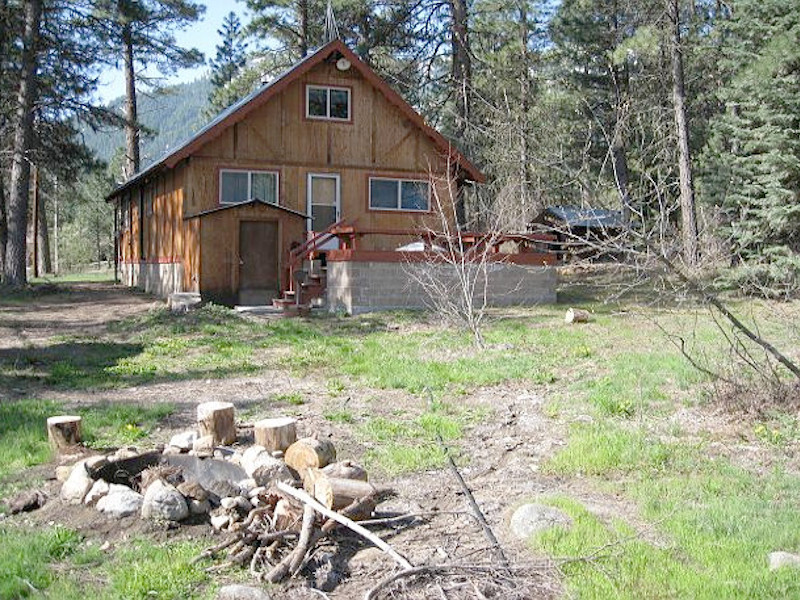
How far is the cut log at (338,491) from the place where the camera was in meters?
5.09

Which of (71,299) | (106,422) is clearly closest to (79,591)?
(106,422)

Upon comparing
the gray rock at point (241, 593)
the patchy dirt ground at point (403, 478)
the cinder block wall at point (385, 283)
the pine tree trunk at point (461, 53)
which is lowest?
the gray rock at point (241, 593)

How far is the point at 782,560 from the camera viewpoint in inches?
174

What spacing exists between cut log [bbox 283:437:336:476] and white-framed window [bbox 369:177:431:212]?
15.9 metres

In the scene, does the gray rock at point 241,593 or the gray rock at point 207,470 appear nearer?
the gray rock at point 241,593

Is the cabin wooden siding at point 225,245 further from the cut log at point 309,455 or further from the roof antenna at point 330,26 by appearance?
the cut log at point 309,455

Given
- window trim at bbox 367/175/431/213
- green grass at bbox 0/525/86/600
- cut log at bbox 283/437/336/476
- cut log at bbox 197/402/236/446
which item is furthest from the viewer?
window trim at bbox 367/175/431/213

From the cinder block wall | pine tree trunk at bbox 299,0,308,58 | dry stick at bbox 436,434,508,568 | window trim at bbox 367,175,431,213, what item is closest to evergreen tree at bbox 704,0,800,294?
the cinder block wall

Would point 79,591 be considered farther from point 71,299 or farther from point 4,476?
point 71,299

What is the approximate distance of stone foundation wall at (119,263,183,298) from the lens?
2101 centimetres

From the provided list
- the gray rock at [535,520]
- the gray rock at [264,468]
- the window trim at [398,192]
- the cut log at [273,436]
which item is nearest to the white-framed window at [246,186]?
the window trim at [398,192]

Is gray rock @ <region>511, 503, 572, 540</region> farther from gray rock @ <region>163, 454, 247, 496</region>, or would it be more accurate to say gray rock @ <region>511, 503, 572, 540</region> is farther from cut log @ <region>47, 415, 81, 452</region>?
cut log @ <region>47, 415, 81, 452</region>

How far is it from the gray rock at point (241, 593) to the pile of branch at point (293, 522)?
0.65 feet

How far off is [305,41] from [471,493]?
91.9 feet
